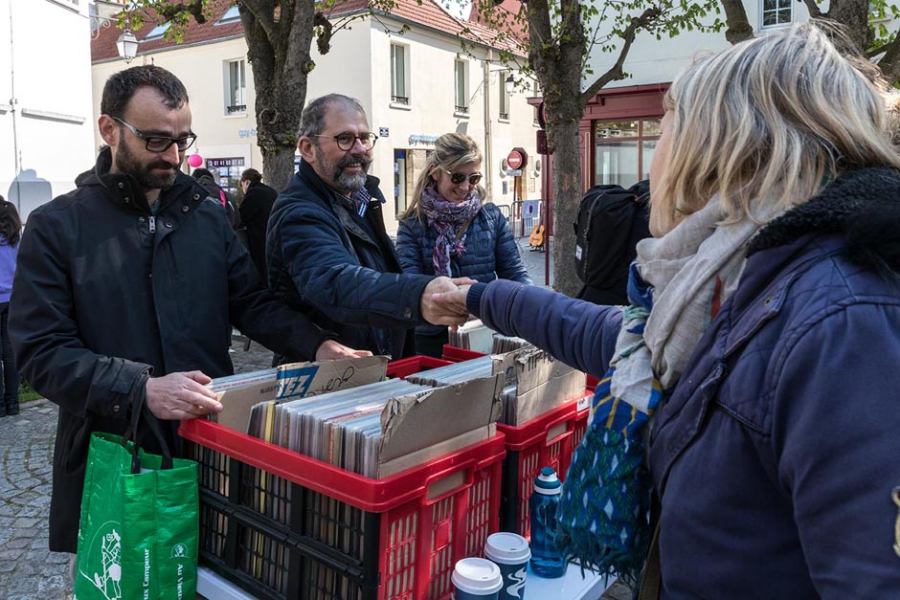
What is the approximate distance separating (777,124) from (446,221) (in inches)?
115

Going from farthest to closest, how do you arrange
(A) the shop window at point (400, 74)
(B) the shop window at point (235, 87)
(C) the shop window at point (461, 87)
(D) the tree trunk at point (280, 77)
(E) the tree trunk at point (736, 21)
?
(C) the shop window at point (461, 87), (B) the shop window at point (235, 87), (A) the shop window at point (400, 74), (D) the tree trunk at point (280, 77), (E) the tree trunk at point (736, 21)

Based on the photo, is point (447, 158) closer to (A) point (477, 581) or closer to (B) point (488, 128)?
(A) point (477, 581)

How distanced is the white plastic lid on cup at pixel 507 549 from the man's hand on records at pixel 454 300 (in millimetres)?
649

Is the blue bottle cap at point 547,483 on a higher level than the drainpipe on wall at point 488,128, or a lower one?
lower

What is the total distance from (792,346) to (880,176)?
0.32m

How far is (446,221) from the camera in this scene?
4.07m

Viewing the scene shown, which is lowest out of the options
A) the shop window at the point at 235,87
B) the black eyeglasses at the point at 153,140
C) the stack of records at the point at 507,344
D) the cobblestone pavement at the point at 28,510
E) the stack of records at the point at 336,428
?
the cobblestone pavement at the point at 28,510

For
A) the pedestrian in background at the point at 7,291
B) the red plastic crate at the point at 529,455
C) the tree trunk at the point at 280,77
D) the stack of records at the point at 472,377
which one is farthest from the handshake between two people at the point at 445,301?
the tree trunk at the point at 280,77

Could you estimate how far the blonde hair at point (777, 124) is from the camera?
1192 mm

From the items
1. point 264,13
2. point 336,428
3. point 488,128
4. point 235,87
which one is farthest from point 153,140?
point 488,128

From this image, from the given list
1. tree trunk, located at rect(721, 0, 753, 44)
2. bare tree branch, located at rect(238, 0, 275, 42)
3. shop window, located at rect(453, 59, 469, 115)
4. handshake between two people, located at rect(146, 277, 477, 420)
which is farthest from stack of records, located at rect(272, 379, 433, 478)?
shop window, located at rect(453, 59, 469, 115)

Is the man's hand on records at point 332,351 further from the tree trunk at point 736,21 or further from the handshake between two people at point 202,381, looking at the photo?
the tree trunk at point 736,21

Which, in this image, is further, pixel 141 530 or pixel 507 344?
pixel 507 344

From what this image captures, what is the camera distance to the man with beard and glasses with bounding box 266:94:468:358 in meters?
2.22
